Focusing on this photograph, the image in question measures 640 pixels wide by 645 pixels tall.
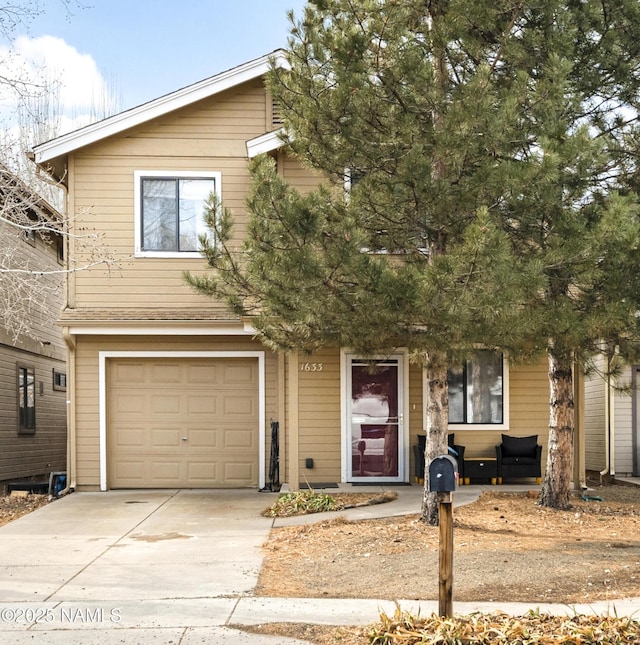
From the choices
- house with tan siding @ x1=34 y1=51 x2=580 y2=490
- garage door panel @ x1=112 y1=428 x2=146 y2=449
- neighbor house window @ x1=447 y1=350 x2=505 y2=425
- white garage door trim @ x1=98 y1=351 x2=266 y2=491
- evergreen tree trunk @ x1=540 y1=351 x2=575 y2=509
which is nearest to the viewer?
evergreen tree trunk @ x1=540 y1=351 x2=575 y2=509

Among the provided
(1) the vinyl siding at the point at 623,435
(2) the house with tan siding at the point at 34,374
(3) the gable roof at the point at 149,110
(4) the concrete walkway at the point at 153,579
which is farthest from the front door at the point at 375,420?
(2) the house with tan siding at the point at 34,374

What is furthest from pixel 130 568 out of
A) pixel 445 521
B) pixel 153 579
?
pixel 445 521

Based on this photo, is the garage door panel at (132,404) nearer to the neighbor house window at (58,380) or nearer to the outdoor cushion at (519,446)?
the outdoor cushion at (519,446)

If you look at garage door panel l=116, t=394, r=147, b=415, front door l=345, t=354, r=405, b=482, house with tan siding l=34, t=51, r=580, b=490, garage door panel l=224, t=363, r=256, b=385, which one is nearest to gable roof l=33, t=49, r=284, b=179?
house with tan siding l=34, t=51, r=580, b=490

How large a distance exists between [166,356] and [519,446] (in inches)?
223

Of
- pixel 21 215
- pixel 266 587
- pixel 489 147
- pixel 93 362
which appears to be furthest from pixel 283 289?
pixel 93 362

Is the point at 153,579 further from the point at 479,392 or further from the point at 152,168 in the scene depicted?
the point at 152,168

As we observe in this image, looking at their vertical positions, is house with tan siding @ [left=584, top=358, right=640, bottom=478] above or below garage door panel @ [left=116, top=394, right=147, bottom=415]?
below

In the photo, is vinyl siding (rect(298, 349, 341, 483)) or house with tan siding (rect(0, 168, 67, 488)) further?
house with tan siding (rect(0, 168, 67, 488))

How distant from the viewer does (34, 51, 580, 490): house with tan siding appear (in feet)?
43.7

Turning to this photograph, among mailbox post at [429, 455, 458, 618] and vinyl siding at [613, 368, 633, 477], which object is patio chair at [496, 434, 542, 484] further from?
mailbox post at [429, 455, 458, 618]

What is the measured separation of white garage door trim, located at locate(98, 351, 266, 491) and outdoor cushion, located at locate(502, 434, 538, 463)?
3749mm

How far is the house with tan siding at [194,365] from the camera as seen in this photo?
43.7 ft

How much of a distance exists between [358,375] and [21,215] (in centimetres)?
549
